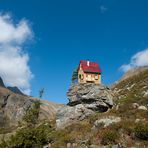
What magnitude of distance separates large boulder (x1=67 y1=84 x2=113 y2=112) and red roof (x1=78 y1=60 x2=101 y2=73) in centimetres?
1129

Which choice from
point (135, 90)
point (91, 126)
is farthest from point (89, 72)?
point (91, 126)

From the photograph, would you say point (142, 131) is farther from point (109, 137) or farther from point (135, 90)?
point (135, 90)

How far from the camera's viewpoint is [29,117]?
114ft

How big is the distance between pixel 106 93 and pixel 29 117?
13185 mm

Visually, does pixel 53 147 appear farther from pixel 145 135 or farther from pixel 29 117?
pixel 145 135

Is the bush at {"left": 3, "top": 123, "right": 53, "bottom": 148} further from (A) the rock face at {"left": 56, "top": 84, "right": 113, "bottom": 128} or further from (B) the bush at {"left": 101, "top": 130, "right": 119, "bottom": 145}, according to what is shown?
(B) the bush at {"left": 101, "top": 130, "right": 119, "bottom": 145}

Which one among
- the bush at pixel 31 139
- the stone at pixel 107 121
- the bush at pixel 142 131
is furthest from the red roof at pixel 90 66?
the bush at pixel 142 131

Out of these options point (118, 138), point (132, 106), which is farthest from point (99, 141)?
point (132, 106)

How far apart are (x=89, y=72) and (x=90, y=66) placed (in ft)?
7.33

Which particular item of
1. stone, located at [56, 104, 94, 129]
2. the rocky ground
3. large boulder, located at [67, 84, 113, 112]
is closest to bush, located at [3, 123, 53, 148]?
the rocky ground

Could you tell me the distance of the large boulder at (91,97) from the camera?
131ft

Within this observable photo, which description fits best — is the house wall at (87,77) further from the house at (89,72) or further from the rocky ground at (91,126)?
the rocky ground at (91,126)

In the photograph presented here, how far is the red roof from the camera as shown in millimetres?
53884

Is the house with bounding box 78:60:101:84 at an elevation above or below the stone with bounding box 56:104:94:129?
above
